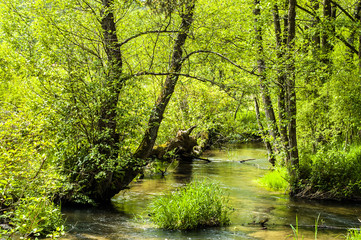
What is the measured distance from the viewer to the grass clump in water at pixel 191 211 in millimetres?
8602

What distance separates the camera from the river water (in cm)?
825

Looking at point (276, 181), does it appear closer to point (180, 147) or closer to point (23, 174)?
point (180, 147)

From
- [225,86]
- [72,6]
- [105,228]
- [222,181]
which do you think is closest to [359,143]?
[222,181]

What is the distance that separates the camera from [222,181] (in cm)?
1510

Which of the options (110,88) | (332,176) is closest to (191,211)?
(110,88)

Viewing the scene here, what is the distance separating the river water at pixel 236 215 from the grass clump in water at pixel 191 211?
0.84ft

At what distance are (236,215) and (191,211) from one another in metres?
2.03

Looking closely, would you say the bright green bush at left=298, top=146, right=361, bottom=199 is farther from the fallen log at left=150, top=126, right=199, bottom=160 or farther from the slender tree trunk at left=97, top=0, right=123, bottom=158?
the fallen log at left=150, top=126, right=199, bottom=160

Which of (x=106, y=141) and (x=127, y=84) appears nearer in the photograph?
(x=127, y=84)

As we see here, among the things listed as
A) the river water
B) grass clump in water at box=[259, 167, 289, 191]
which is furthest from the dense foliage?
the river water

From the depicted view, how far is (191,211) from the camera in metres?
8.67

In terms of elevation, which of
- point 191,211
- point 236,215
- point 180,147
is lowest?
point 236,215

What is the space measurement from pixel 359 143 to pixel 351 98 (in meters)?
2.90

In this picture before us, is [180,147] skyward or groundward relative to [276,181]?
skyward
